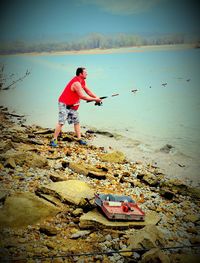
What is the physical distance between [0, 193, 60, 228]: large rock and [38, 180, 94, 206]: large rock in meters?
0.23

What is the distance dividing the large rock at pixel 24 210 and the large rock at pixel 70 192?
A: 233 millimetres

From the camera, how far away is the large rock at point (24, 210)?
3.05m

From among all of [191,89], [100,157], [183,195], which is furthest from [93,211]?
[191,89]

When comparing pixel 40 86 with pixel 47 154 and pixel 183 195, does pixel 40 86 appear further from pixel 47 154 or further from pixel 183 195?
pixel 183 195

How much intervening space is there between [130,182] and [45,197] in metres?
1.57

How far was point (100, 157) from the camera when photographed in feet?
18.4

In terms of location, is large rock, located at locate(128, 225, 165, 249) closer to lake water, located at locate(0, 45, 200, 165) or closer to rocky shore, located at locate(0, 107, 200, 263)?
rocky shore, located at locate(0, 107, 200, 263)

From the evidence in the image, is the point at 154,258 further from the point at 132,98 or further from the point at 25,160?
the point at 132,98

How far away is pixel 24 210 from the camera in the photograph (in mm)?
3182

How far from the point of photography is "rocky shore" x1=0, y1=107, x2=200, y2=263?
8.95 feet

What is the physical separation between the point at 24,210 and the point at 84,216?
2.36 ft

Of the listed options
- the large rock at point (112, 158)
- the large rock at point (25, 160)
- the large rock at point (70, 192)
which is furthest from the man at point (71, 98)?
the large rock at point (70, 192)

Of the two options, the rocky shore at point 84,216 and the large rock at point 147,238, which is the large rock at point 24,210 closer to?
the rocky shore at point 84,216

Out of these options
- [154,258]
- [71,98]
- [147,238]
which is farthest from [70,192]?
[71,98]
